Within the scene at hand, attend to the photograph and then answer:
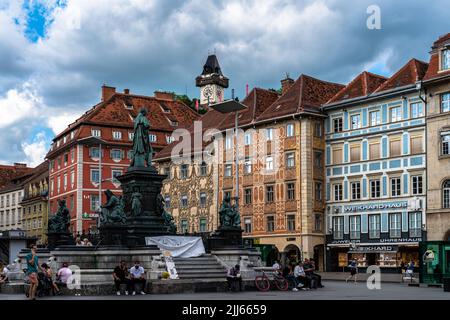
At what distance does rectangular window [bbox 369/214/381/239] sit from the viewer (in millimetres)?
60875

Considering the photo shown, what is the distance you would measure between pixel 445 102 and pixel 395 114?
4.89m

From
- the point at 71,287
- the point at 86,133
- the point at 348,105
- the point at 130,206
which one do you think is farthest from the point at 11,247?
the point at 86,133

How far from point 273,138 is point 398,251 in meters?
14.4

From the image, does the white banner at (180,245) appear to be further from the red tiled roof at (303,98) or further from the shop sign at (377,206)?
the red tiled roof at (303,98)

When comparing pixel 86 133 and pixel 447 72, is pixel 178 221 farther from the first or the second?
pixel 447 72

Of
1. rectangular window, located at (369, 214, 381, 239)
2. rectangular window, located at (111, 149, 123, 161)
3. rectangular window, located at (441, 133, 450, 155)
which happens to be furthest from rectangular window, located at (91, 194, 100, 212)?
rectangular window, located at (441, 133, 450, 155)

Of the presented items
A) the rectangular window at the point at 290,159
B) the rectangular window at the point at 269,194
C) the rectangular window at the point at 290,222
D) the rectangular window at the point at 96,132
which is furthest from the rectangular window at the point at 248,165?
the rectangular window at the point at 96,132

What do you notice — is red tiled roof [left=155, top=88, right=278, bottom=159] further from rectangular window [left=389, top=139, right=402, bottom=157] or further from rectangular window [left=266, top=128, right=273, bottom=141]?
rectangular window [left=389, top=139, right=402, bottom=157]

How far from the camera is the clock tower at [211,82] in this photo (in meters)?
166

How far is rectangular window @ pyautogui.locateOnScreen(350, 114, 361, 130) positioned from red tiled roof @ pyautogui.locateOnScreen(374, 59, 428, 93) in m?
2.76

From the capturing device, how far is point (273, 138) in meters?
67.2

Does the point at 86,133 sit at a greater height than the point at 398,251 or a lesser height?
Result: greater

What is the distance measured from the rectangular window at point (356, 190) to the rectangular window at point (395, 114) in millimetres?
5856

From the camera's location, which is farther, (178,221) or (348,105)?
(178,221)
